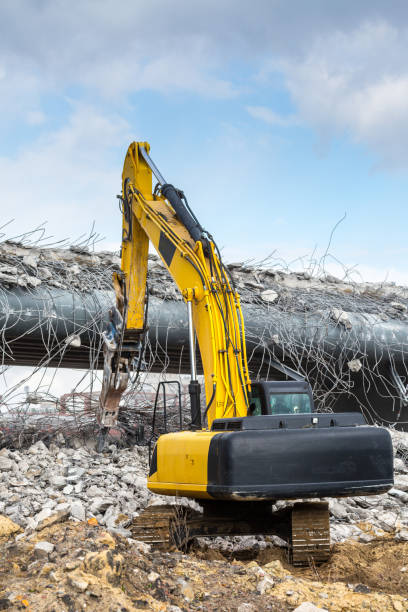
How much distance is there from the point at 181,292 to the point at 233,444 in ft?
6.23

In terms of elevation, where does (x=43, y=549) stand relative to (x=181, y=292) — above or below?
below

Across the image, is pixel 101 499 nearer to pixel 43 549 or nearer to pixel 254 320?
pixel 43 549

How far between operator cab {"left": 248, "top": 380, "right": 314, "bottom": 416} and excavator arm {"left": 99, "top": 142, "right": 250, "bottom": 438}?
408 millimetres

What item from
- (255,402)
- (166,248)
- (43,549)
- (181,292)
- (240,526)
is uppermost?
(166,248)

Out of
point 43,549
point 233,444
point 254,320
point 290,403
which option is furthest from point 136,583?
point 254,320

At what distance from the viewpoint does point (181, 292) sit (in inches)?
221

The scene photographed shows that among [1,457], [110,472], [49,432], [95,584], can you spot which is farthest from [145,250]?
[95,584]

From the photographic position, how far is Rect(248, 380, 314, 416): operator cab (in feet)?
17.4

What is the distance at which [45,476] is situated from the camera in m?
6.72

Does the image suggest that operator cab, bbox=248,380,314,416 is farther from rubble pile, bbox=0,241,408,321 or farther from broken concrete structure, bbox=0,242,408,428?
rubble pile, bbox=0,241,408,321

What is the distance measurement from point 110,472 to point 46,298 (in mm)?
2686

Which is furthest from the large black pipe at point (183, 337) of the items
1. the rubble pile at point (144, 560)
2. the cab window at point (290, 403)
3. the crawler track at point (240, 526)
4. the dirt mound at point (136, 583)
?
the dirt mound at point (136, 583)

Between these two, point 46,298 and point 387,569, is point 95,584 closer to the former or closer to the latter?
point 387,569

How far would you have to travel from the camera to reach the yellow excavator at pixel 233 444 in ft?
13.5
